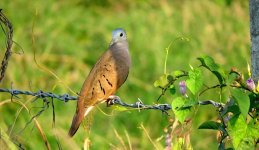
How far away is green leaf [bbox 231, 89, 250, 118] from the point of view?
342 cm

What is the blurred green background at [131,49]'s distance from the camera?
7.97 meters

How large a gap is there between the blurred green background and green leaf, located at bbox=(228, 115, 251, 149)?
11.9 feet

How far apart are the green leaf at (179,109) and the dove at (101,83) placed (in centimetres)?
→ 115

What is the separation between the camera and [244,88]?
3.64m

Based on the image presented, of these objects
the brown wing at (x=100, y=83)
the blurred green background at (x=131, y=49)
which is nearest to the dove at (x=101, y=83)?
the brown wing at (x=100, y=83)

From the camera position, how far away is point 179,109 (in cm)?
368

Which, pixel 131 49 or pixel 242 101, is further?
pixel 131 49

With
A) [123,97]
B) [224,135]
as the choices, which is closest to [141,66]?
[123,97]

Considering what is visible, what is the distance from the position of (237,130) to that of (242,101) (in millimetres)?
197

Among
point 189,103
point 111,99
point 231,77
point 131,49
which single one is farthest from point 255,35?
point 131,49

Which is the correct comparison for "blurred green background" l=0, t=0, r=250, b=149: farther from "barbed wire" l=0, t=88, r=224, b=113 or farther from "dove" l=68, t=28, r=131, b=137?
"barbed wire" l=0, t=88, r=224, b=113

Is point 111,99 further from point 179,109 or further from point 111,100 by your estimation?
point 179,109

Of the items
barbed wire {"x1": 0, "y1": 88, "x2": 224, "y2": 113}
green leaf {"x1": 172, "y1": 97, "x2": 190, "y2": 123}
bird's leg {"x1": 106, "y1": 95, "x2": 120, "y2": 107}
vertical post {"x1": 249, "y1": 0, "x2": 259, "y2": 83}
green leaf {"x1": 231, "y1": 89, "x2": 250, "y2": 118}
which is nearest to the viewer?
green leaf {"x1": 231, "y1": 89, "x2": 250, "y2": 118}

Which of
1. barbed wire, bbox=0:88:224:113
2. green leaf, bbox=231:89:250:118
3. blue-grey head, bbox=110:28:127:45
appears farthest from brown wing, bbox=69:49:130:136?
green leaf, bbox=231:89:250:118
